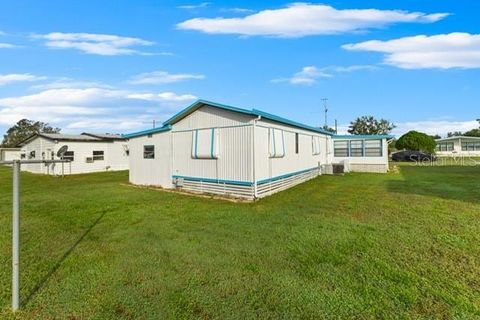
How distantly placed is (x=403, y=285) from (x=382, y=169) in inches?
755

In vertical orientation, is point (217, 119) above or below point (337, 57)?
below

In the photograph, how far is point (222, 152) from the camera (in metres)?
11.0

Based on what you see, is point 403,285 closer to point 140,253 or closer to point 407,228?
point 407,228

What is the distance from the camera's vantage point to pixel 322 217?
7.16 m

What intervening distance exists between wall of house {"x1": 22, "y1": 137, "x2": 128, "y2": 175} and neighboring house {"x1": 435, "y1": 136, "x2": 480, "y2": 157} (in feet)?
140

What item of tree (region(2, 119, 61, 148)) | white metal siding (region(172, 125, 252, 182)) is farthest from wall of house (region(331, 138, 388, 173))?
tree (region(2, 119, 61, 148))

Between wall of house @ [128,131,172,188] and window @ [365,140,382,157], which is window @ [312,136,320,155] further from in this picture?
wall of house @ [128,131,172,188]

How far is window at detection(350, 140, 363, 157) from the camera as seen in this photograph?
2234 cm

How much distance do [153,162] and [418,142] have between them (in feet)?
125

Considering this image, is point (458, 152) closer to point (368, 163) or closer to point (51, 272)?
point (368, 163)

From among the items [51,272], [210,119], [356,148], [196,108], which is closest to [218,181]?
[210,119]

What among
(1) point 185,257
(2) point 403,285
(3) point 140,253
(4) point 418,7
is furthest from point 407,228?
(4) point 418,7

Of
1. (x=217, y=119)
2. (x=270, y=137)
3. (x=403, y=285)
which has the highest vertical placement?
(x=217, y=119)

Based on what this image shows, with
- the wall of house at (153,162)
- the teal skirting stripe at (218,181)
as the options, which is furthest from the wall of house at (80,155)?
the teal skirting stripe at (218,181)
